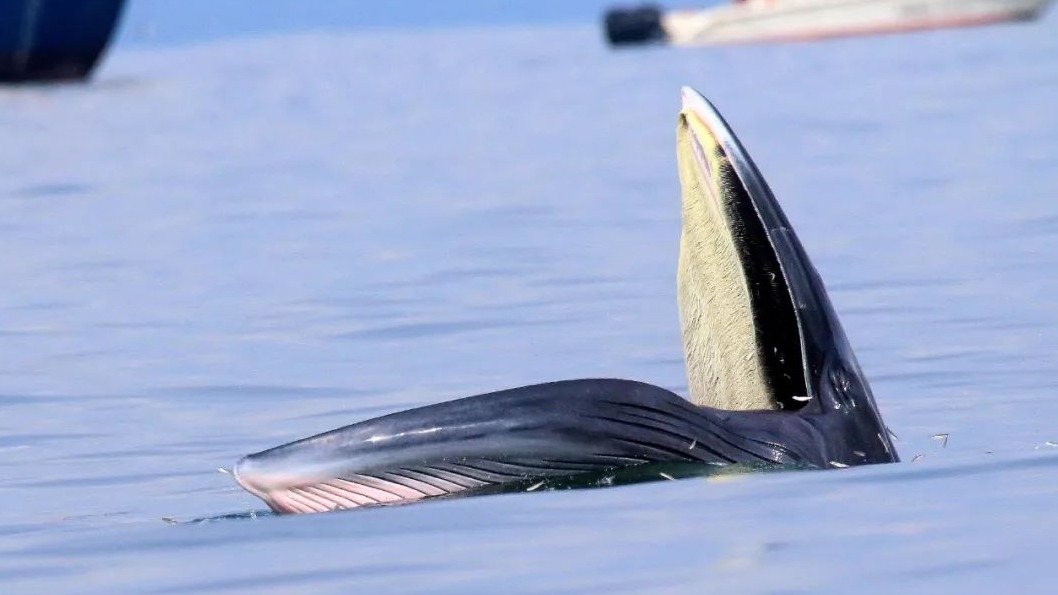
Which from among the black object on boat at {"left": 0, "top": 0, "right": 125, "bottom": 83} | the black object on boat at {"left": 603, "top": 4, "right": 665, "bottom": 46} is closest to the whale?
the black object on boat at {"left": 0, "top": 0, "right": 125, "bottom": 83}

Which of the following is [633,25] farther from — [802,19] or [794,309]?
[794,309]

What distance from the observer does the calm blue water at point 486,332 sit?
786 centimetres

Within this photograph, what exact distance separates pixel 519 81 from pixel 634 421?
55410mm

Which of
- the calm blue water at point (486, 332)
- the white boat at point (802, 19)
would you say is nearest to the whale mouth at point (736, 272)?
the calm blue water at point (486, 332)

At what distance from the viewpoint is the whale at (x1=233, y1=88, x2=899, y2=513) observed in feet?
25.6

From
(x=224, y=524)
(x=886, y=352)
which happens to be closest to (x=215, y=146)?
(x=886, y=352)

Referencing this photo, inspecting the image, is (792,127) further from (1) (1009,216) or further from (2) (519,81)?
(2) (519,81)

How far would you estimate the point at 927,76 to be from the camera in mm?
51625

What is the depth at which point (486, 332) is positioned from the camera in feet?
49.8

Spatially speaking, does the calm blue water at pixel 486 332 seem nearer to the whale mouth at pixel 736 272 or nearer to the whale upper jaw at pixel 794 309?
the whale upper jaw at pixel 794 309

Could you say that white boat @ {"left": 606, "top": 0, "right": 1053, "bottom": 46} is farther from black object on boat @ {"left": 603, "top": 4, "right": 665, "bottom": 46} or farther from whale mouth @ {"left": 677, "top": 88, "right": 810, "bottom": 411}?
whale mouth @ {"left": 677, "top": 88, "right": 810, "bottom": 411}

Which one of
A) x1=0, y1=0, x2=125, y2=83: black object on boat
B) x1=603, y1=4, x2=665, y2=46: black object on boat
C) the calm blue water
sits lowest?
the calm blue water

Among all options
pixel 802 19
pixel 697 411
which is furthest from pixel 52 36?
pixel 697 411

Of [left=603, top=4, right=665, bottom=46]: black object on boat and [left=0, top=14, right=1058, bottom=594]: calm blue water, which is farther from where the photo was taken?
[left=603, top=4, right=665, bottom=46]: black object on boat
